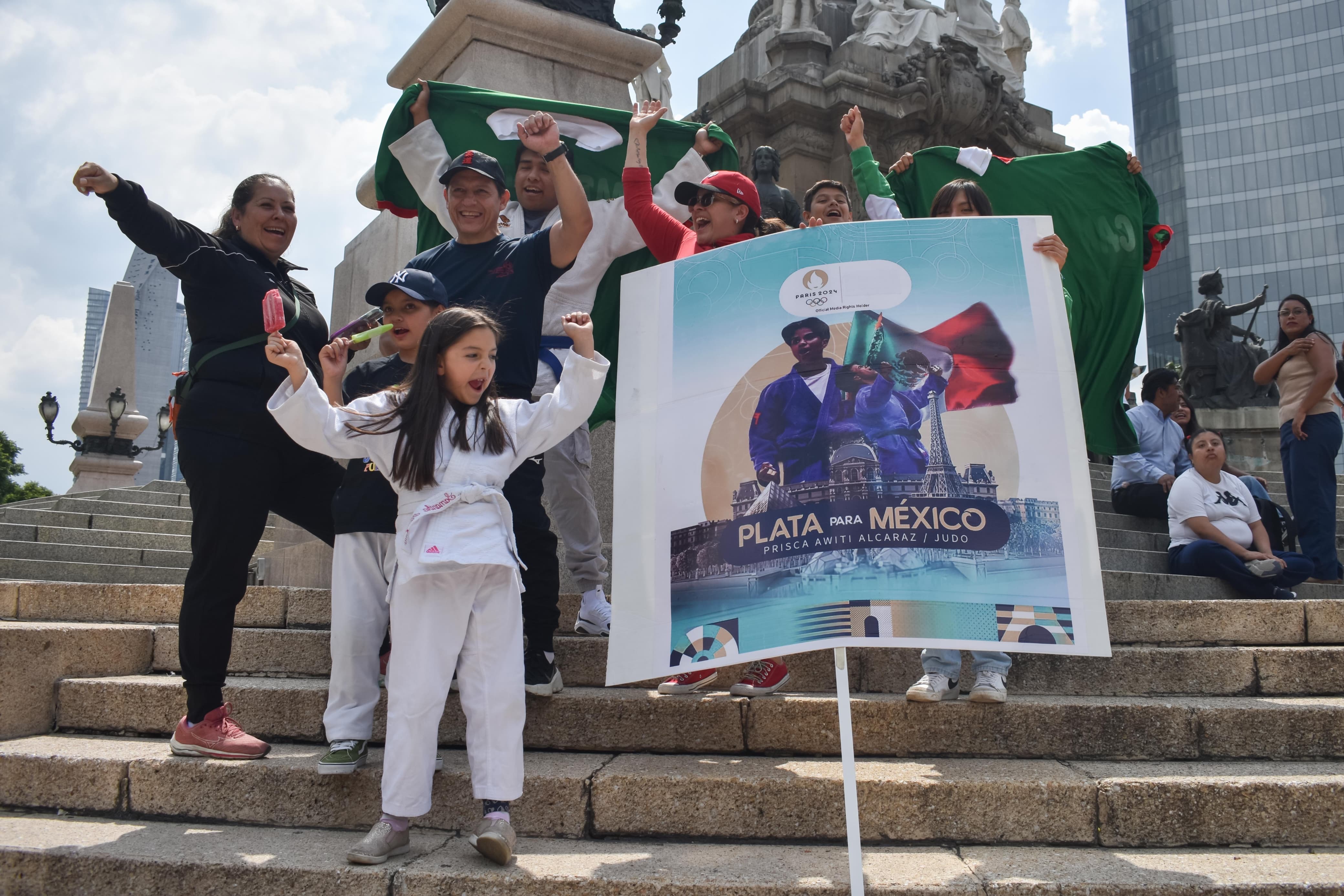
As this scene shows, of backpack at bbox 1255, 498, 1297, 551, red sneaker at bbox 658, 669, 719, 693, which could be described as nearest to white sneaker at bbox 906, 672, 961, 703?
red sneaker at bbox 658, 669, 719, 693

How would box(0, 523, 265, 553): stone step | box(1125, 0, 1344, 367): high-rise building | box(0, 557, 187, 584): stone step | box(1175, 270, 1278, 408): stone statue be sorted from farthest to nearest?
box(1125, 0, 1344, 367): high-rise building < box(1175, 270, 1278, 408): stone statue < box(0, 523, 265, 553): stone step < box(0, 557, 187, 584): stone step

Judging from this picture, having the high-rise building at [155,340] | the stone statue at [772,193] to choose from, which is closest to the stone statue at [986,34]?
the stone statue at [772,193]

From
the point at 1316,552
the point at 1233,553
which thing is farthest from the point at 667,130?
the point at 1316,552

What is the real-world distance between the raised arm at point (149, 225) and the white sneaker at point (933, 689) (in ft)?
9.50

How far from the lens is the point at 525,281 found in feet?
12.2

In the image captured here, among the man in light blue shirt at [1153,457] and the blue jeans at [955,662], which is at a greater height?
the man in light blue shirt at [1153,457]

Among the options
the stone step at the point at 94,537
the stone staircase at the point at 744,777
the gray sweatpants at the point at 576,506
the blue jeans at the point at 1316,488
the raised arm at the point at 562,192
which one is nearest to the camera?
the stone staircase at the point at 744,777

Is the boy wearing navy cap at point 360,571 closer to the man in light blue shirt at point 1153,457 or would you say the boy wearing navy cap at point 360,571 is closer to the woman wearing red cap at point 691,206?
the woman wearing red cap at point 691,206

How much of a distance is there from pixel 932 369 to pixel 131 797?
2.94 m

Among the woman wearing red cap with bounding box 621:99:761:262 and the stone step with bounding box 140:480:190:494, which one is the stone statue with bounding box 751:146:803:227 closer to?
the woman wearing red cap with bounding box 621:99:761:262

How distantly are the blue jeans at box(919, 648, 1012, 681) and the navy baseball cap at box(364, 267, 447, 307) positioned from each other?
7.06 ft

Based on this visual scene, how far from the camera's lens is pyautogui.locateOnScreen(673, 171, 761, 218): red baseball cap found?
153 inches

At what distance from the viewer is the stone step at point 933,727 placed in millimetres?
3404

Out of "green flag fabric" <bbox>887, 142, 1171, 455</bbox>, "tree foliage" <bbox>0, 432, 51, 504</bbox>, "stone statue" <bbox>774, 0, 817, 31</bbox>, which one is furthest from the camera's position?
"tree foliage" <bbox>0, 432, 51, 504</bbox>
